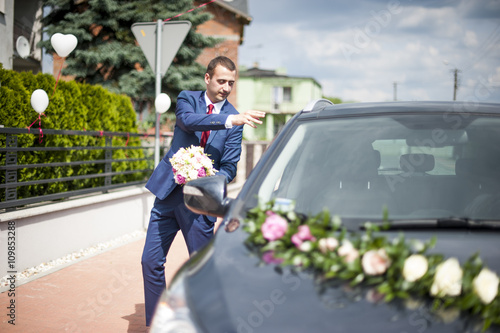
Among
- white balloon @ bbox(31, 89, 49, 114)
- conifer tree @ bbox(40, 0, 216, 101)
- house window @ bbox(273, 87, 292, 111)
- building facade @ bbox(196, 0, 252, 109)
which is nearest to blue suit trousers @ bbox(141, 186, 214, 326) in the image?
white balloon @ bbox(31, 89, 49, 114)

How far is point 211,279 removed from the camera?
201 centimetres

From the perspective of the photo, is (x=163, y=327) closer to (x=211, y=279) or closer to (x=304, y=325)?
(x=211, y=279)

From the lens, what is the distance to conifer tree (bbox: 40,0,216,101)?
16609 millimetres

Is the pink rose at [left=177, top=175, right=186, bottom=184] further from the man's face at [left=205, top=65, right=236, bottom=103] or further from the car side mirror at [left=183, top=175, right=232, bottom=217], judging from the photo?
the car side mirror at [left=183, top=175, right=232, bottom=217]

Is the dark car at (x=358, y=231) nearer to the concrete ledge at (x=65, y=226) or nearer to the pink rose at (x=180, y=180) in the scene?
the pink rose at (x=180, y=180)

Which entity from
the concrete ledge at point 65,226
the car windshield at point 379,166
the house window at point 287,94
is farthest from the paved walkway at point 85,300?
the house window at point 287,94

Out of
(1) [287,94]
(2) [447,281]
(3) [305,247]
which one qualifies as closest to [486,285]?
(2) [447,281]

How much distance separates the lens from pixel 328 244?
200 centimetres

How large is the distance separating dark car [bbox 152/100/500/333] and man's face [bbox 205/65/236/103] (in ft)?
2.60

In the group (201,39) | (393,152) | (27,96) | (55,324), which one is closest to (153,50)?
(27,96)

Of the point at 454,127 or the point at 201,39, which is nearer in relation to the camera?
the point at 454,127

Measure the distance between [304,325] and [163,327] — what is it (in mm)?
524

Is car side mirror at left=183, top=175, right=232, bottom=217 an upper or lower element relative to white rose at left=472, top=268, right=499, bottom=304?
upper

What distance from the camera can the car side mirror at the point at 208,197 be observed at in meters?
2.66
